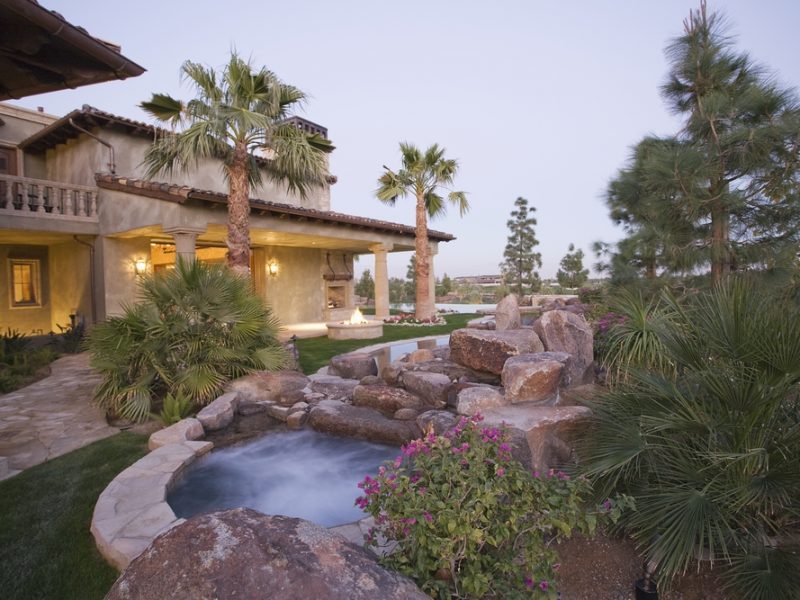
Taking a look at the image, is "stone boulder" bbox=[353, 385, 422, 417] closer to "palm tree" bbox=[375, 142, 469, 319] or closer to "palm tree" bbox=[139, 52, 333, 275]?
"palm tree" bbox=[139, 52, 333, 275]

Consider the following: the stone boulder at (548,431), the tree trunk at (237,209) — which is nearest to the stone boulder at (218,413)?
the stone boulder at (548,431)

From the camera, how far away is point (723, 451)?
8.80 ft

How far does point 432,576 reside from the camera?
2.30 meters

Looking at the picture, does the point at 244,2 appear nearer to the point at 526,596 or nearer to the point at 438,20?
the point at 438,20

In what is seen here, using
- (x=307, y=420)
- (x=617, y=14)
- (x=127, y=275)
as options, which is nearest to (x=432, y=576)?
(x=307, y=420)

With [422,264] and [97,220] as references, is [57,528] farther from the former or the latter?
[422,264]

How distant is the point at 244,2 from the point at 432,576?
1976 cm

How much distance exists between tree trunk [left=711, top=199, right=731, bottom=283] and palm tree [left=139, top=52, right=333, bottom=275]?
833 centimetres

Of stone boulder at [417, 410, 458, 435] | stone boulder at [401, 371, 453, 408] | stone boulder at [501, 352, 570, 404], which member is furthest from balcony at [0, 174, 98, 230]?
stone boulder at [501, 352, 570, 404]

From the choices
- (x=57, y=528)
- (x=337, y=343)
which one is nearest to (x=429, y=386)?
(x=57, y=528)

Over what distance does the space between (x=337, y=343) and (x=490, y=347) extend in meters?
7.10

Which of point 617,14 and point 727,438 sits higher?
point 617,14

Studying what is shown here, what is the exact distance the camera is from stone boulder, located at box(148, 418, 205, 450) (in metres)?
5.30

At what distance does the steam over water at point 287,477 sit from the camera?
14.4 feet
